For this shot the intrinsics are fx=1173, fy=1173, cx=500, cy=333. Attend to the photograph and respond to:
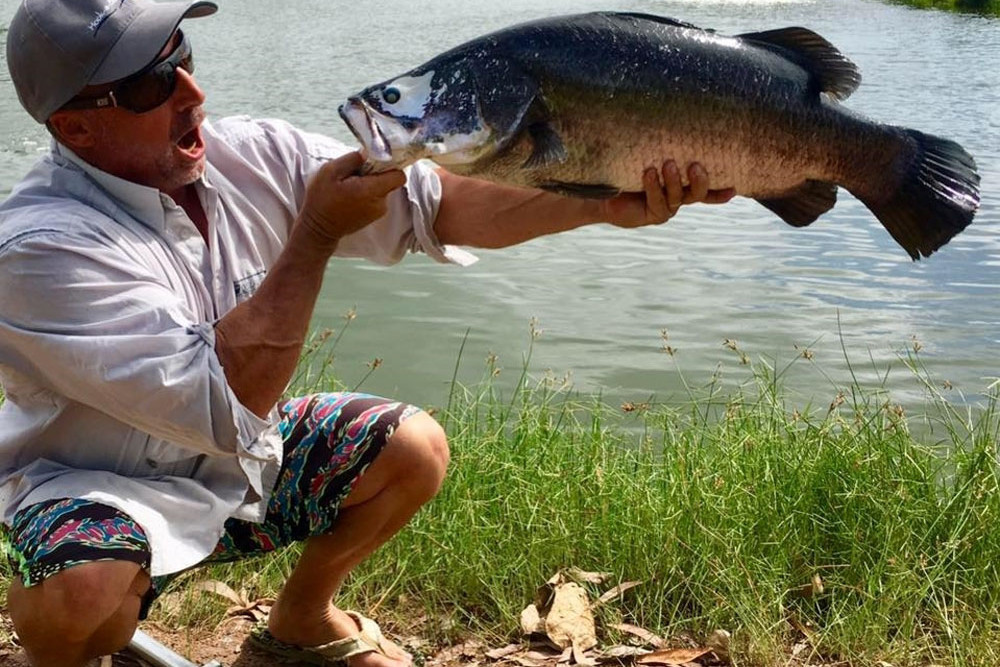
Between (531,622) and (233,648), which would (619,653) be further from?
(233,648)

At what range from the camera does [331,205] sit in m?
2.49

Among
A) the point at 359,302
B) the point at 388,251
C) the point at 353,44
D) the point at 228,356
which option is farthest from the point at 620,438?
the point at 353,44

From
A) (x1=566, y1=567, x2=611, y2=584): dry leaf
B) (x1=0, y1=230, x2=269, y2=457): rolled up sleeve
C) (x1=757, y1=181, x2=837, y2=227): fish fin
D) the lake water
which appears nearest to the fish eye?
(x1=0, y1=230, x2=269, y2=457): rolled up sleeve

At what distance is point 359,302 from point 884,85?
9988 millimetres

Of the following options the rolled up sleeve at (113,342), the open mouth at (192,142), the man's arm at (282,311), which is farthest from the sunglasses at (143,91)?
the man's arm at (282,311)

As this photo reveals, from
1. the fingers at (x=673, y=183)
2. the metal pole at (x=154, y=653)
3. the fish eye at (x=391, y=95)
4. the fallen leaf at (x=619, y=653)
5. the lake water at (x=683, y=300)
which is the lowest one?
the lake water at (x=683, y=300)

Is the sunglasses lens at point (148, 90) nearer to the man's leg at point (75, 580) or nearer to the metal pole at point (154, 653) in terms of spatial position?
the man's leg at point (75, 580)

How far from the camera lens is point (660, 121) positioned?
2516mm

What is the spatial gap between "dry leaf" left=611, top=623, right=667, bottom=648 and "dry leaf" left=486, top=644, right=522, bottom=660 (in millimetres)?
282

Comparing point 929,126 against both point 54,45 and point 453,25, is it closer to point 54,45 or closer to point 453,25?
point 453,25

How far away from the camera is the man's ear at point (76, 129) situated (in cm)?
280

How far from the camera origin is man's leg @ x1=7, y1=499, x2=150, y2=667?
2.50 m

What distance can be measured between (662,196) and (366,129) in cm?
73

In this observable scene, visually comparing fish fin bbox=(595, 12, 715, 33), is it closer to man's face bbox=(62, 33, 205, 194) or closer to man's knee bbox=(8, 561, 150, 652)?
man's face bbox=(62, 33, 205, 194)
